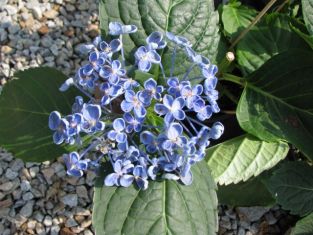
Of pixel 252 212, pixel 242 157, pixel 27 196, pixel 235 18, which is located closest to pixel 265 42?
pixel 235 18

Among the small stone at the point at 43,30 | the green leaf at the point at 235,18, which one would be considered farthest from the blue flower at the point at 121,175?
the small stone at the point at 43,30

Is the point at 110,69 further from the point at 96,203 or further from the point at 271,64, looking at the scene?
the point at 271,64

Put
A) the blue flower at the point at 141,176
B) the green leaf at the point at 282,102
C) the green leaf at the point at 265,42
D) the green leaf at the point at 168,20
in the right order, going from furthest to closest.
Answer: the green leaf at the point at 265,42 → the green leaf at the point at 282,102 → the green leaf at the point at 168,20 → the blue flower at the point at 141,176

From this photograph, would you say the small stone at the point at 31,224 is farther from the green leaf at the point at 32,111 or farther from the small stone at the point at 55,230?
the green leaf at the point at 32,111

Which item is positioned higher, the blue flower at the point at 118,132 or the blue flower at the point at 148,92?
the blue flower at the point at 148,92

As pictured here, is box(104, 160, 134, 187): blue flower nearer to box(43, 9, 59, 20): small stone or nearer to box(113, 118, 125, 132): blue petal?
box(113, 118, 125, 132): blue petal

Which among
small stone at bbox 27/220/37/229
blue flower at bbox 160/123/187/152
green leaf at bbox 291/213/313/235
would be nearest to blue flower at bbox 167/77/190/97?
blue flower at bbox 160/123/187/152

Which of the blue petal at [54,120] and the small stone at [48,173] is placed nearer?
the blue petal at [54,120]
